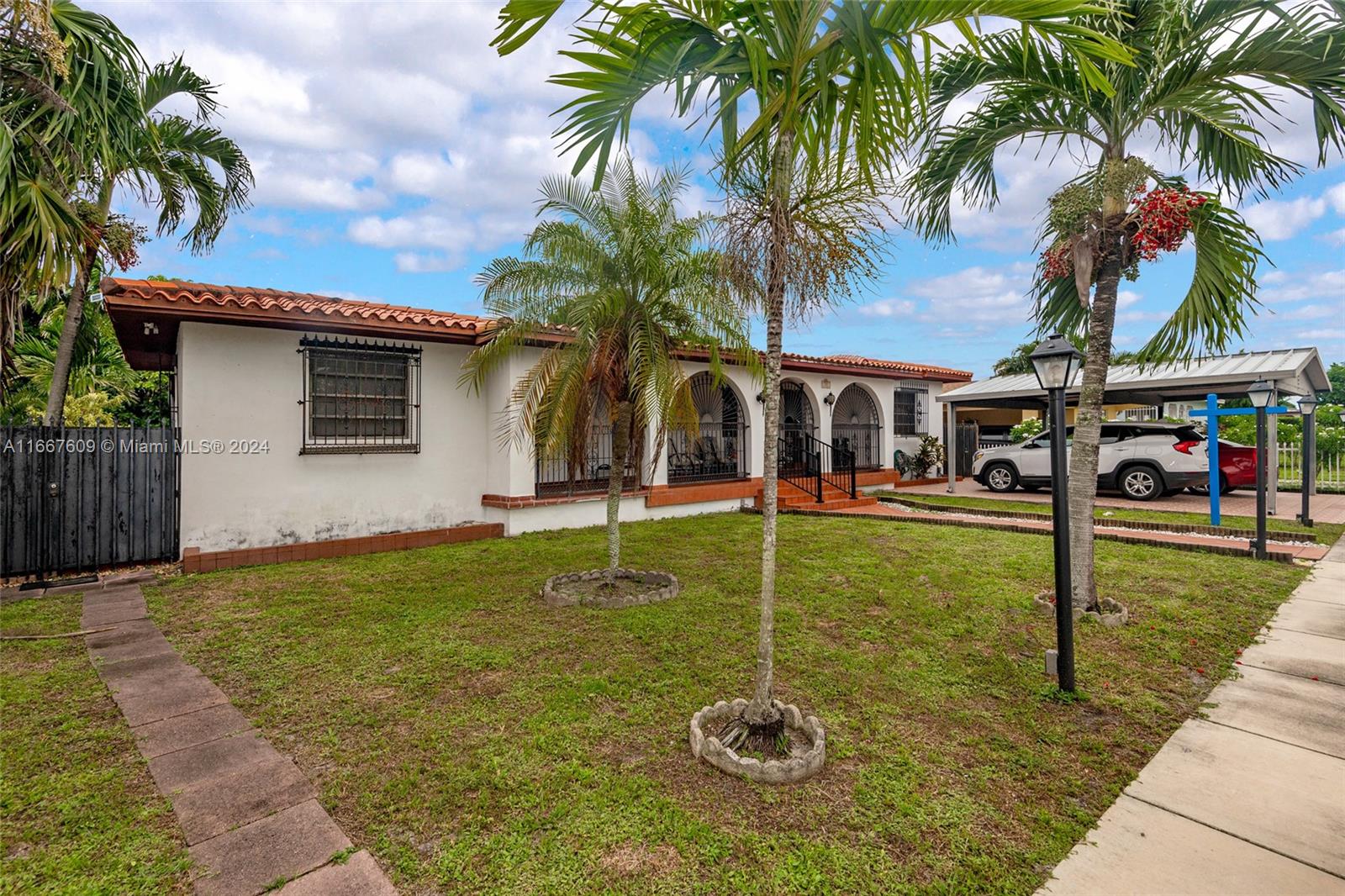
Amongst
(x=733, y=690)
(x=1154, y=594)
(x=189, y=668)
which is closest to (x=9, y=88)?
(x=189, y=668)

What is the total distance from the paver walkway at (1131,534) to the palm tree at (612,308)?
5775 mm

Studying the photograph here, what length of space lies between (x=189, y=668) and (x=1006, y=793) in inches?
201

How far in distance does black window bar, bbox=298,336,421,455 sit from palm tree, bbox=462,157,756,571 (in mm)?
2896

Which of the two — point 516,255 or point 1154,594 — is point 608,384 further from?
point 1154,594

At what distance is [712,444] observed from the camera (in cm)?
1368

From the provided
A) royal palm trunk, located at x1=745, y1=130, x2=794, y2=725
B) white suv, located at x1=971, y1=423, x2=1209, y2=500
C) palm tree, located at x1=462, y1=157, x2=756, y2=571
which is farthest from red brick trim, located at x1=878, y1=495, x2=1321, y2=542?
royal palm trunk, located at x1=745, y1=130, x2=794, y2=725

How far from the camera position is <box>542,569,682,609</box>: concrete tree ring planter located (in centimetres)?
534

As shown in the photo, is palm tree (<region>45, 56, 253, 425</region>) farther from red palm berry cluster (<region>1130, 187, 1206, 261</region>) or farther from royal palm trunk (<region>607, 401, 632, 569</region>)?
red palm berry cluster (<region>1130, 187, 1206, 261</region>)

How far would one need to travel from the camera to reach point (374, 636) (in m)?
4.54

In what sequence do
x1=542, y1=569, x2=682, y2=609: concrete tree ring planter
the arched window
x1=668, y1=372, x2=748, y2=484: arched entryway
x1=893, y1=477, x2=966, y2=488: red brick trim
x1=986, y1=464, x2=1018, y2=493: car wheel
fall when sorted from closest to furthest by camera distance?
x1=542, y1=569, x2=682, y2=609: concrete tree ring planter < x1=668, y1=372, x2=748, y2=484: arched entryway < the arched window < x1=986, y1=464, x2=1018, y2=493: car wheel < x1=893, y1=477, x2=966, y2=488: red brick trim

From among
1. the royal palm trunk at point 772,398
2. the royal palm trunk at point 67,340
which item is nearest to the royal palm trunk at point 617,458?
the royal palm trunk at point 772,398

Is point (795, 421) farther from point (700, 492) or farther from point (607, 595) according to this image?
point (607, 595)

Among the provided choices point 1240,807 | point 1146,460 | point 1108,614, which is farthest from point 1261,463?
point 1240,807

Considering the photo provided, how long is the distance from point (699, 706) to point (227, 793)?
7.66 feet
